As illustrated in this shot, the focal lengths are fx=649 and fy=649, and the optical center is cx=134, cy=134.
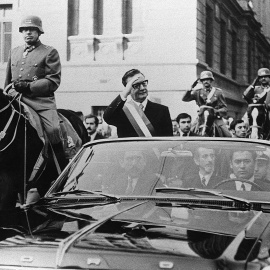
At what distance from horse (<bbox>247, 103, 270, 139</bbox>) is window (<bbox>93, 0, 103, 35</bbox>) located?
733 centimetres

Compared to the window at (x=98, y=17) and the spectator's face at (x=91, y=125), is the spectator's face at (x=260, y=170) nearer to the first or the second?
the spectator's face at (x=91, y=125)

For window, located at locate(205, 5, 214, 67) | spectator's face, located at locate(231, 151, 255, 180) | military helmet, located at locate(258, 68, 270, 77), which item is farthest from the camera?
window, located at locate(205, 5, 214, 67)

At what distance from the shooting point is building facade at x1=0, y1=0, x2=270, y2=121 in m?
19.0

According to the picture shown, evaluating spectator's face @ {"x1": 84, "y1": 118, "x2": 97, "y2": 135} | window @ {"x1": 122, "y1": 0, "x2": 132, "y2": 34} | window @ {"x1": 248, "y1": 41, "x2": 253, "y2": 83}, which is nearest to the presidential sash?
spectator's face @ {"x1": 84, "y1": 118, "x2": 97, "y2": 135}

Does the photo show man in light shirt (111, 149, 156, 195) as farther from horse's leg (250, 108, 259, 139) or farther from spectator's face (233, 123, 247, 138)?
horse's leg (250, 108, 259, 139)

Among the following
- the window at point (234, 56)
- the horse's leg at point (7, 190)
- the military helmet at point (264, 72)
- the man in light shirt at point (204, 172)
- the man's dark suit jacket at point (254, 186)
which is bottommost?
the horse's leg at point (7, 190)

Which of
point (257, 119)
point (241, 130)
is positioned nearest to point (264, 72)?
point (257, 119)

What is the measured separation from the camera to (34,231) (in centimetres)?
330

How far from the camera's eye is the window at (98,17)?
66.2 ft

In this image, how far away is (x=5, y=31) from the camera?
69.8 feet

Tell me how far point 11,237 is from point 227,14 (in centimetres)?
2314

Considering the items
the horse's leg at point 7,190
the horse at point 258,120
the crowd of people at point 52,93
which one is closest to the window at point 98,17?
the horse at point 258,120

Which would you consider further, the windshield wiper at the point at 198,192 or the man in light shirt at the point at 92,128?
the man in light shirt at the point at 92,128

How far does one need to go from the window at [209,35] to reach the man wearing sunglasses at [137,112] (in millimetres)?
14259
